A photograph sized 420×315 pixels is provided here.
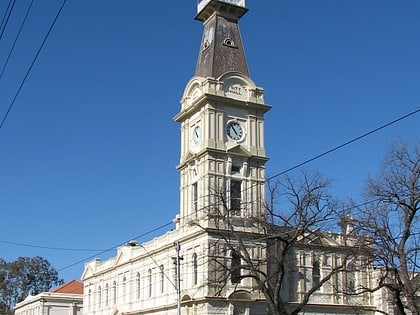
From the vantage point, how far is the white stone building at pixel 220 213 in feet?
171

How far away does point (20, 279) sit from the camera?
110 metres

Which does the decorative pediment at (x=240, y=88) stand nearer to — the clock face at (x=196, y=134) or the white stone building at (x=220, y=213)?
the white stone building at (x=220, y=213)

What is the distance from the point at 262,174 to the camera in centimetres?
5844

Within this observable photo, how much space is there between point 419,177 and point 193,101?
2615 cm

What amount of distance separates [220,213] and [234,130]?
31.1 feet

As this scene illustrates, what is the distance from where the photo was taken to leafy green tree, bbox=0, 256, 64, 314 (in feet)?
355

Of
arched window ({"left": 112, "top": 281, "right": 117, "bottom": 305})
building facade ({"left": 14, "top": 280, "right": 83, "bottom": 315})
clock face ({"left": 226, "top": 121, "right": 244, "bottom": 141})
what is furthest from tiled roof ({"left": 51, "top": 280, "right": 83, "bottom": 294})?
clock face ({"left": 226, "top": 121, "right": 244, "bottom": 141})

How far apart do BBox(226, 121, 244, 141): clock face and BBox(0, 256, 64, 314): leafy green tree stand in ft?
201

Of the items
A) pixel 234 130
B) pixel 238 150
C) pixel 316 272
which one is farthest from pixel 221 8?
pixel 316 272

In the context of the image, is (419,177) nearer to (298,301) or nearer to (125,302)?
(298,301)

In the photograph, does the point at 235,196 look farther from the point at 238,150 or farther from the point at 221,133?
the point at 221,133

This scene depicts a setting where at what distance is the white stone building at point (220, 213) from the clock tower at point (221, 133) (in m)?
0.08

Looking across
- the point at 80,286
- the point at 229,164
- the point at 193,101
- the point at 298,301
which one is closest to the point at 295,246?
the point at 298,301

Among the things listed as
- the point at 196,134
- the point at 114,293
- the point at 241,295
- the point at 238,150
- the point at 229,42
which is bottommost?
the point at 241,295
